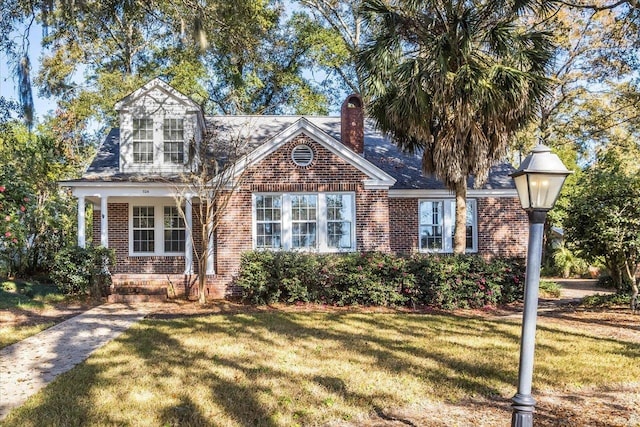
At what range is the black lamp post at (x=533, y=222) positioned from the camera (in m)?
4.05

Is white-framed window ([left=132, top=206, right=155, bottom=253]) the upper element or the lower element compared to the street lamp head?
lower

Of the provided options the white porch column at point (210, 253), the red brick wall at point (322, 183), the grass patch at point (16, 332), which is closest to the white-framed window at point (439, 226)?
Result: the red brick wall at point (322, 183)

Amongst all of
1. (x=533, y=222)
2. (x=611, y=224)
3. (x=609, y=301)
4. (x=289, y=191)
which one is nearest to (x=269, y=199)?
(x=289, y=191)

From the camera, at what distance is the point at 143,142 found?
1528 cm

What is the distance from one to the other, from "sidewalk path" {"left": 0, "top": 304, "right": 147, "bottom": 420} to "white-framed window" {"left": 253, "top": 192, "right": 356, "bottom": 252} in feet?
14.0

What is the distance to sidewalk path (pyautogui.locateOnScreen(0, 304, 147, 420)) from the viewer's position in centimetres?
609

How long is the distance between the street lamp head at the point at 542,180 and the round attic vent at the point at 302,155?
415 inches

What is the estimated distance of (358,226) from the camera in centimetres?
1438

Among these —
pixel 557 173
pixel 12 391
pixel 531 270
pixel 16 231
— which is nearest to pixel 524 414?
pixel 531 270

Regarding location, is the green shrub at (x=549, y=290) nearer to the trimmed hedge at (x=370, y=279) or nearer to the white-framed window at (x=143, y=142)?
the trimmed hedge at (x=370, y=279)

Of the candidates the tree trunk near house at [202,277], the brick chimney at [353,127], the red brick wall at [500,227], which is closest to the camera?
the tree trunk near house at [202,277]

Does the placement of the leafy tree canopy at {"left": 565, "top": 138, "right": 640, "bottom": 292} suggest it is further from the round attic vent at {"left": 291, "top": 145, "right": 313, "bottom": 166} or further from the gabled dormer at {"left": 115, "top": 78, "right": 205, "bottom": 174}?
the gabled dormer at {"left": 115, "top": 78, "right": 205, "bottom": 174}

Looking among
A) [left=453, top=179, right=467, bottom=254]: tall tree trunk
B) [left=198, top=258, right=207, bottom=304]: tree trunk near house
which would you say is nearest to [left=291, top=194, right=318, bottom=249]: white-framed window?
[left=198, top=258, right=207, bottom=304]: tree trunk near house

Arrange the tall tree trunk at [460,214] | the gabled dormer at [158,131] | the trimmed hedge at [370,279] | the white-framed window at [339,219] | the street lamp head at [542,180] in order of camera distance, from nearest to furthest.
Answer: the street lamp head at [542,180]
the trimmed hedge at [370,279]
the tall tree trunk at [460,214]
the white-framed window at [339,219]
the gabled dormer at [158,131]
